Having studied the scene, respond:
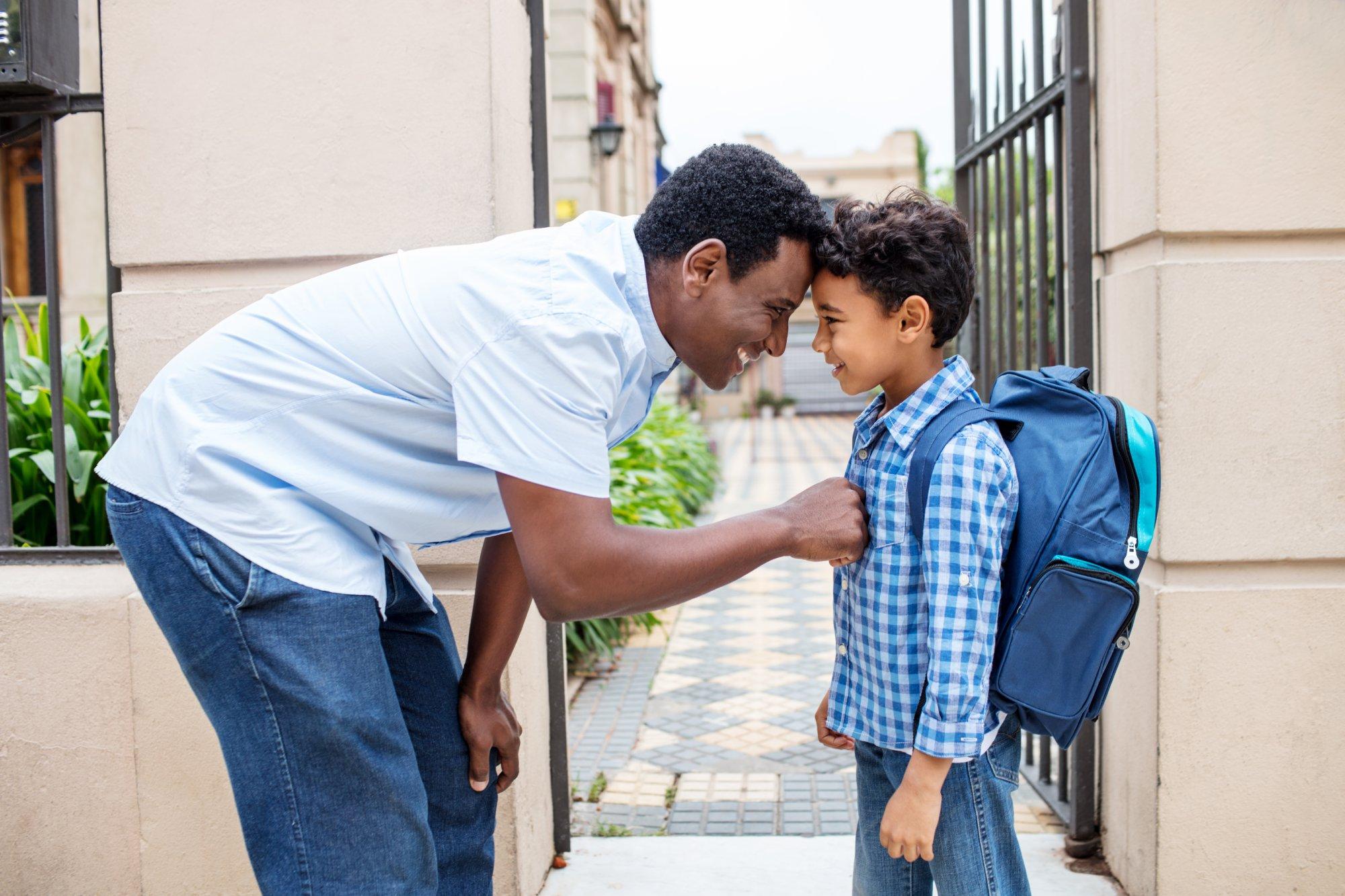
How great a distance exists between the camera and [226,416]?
179 cm

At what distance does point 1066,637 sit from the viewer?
6.07 feet

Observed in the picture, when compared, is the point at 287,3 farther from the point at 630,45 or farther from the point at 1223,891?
the point at 630,45

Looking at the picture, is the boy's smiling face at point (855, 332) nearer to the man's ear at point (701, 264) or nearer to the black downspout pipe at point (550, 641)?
the man's ear at point (701, 264)

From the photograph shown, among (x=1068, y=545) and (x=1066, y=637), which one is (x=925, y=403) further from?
(x=1066, y=637)

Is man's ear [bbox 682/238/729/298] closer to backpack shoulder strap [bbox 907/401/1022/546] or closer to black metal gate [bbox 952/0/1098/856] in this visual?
backpack shoulder strap [bbox 907/401/1022/546]

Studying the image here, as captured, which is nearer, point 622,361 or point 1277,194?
point 622,361

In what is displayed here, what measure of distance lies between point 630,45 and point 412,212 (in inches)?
665

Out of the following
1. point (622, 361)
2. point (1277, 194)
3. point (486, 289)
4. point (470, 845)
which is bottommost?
point (470, 845)

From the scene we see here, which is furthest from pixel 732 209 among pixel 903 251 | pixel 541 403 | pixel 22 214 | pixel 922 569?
pixel 22 214

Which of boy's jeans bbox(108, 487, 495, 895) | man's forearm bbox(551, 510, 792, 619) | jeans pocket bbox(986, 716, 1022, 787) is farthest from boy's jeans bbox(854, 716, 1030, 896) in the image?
boy's jeans bbox(108, 487, 495, 895)

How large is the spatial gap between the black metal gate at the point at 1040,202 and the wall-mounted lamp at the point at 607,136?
948 centimetres

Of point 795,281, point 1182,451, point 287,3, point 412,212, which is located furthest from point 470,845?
point 287,3

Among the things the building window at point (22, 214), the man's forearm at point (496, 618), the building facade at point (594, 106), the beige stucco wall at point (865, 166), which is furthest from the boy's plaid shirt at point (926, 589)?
the beige stucco wall at point (865, 166)

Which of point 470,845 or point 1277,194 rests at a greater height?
point 1277,194
